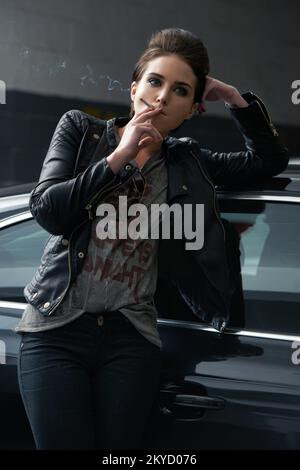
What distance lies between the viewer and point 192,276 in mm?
2516

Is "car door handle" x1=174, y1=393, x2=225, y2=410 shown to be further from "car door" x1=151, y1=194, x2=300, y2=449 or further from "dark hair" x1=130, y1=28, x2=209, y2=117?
"dark hair" x1=130, y1=28, x2=209, y2=117

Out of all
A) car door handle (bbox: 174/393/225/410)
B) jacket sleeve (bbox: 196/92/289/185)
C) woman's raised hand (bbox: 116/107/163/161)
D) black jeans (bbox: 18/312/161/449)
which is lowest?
car door handle (bbox: 174/393/225/410)

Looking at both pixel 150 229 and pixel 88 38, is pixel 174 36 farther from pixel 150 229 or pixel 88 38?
pixel 88 38

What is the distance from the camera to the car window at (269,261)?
264cm

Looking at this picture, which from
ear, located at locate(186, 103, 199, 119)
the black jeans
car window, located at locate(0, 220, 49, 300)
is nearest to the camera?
the black jeans

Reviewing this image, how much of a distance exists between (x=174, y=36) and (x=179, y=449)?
111 cm

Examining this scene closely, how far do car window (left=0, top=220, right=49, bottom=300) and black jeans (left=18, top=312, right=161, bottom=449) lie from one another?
1.89ft

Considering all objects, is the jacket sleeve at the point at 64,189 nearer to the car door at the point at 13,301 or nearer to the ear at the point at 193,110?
the ear at the point at 193,110

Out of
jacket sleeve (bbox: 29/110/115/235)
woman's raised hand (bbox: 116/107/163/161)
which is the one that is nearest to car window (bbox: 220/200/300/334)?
woman's raised hand (bbox: 116/107/163/161)

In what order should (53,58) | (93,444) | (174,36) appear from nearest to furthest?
1. (93,444)
2. (174,36)
3. (53,58)

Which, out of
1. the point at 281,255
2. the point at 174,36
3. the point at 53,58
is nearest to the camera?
the point at 174,36

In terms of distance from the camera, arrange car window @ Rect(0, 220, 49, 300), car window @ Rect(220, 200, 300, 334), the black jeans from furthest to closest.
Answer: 1. car window @ Rect(0, 220, 49, 300)
2. car window @ Rect(220, 200, 300, 334)
3. the black jeans

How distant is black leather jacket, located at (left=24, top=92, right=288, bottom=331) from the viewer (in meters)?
2.25

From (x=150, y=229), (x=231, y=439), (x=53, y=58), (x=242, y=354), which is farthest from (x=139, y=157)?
(x=53, y=58)
